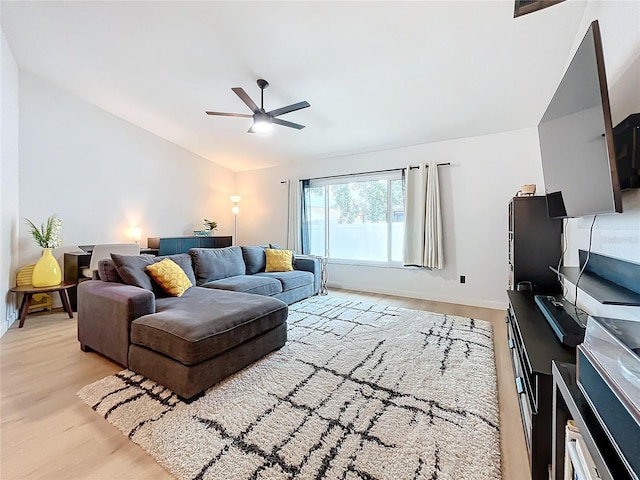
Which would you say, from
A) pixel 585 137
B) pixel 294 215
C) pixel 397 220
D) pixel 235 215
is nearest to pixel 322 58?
pixel 585 137

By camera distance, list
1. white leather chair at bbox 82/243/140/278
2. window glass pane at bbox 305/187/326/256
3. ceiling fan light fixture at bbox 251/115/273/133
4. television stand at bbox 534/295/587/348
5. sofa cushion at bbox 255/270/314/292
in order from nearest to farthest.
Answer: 1. television stand at bbox 534/295/587/348
2. ceiling fan light fixture at bbox 251/115/273/133
3. white leather chair at bbox 82/243/140/278
4. sofa cushion at bbox 255/270/314/292
5. window glass pane at bbox 305/187/326/256

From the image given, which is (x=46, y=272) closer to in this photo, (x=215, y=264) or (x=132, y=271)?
(x=132, y=271)

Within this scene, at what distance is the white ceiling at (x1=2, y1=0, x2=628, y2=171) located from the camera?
7.00ft

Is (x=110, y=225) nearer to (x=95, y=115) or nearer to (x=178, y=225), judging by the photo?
(x=178, y=225)

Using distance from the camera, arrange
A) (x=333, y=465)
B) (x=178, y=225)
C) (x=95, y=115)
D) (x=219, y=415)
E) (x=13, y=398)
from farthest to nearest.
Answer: (x=178, y=225) → (x=95, y=115) → (x=13, y=398) → (x=219, y=415) → (x=333, y=465)

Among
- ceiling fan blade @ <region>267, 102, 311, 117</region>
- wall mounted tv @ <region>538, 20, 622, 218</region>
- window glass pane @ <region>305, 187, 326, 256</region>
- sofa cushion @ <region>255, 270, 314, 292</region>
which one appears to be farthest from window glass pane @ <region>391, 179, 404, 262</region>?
wall mounted tv @ <region>538, 20, 622, 218</region>

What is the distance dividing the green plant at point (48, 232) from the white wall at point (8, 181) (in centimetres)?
19

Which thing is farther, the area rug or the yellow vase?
the yellow vase

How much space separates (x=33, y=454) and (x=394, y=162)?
15.0 feet

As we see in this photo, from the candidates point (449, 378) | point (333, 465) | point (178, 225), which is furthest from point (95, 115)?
point (449, 378)

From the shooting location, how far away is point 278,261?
4078 millimetres

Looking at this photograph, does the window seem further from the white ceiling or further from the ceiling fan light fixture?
the ceiling fan light fixture

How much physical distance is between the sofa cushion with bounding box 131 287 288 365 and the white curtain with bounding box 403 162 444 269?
2515 mm

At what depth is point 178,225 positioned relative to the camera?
5.20 meters
